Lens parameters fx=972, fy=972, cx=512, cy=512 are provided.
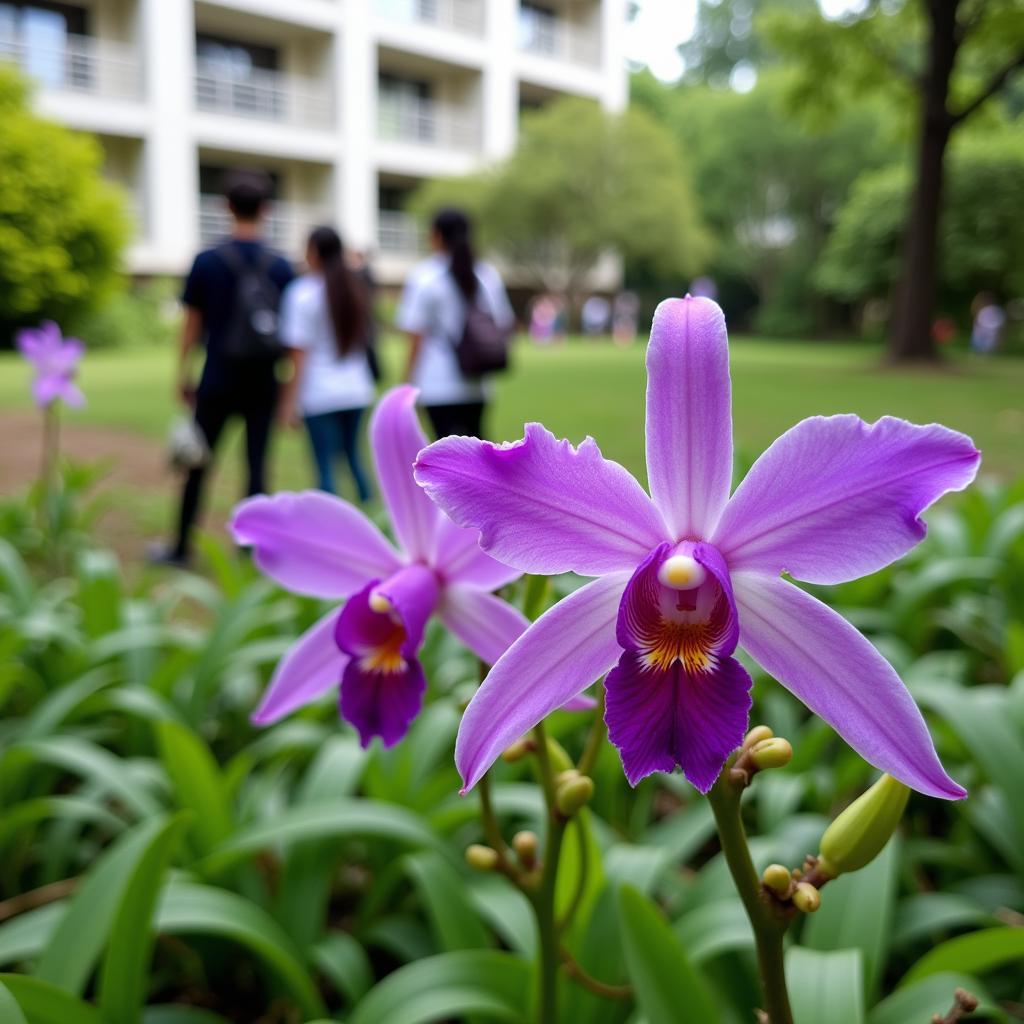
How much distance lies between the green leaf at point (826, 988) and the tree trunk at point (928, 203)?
14.9 meters

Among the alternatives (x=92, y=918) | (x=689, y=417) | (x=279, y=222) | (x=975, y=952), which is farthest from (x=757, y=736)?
(x=279, y=222)

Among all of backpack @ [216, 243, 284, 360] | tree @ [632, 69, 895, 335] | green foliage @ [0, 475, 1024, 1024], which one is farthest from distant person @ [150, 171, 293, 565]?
tree @ [632, 69, 895, 335]

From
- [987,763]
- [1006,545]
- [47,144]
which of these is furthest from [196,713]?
[47,144]

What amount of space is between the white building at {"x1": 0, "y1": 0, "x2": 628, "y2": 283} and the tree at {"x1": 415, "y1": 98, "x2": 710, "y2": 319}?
2083 millimetres

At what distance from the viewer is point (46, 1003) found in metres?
1.15

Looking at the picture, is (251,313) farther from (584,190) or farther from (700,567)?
(584,190)

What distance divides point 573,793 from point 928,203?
610 inches

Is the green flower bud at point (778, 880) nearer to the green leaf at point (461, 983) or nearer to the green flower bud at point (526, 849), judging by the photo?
the green flower bud at point (526, 849)

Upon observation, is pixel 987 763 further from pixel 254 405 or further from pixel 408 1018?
pixel 254 405

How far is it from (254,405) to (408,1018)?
4.00 m

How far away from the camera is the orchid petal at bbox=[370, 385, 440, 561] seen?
3.38 feet

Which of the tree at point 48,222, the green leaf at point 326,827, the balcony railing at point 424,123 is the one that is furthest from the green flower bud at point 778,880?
the balcony railing at point 424,123

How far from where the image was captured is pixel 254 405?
4.96 m

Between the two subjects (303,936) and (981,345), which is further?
(981,345)
